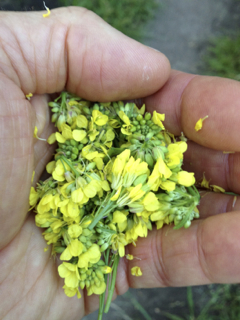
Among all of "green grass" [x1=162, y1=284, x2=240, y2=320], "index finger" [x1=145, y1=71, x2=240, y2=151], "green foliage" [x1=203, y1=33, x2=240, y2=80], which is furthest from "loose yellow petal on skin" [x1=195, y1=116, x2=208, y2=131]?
"green grass" [x1=162, y1=284, x2=240, y2=320]

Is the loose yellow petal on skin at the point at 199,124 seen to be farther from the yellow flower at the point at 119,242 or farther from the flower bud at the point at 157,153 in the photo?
the yellow flower at the point at 119,242

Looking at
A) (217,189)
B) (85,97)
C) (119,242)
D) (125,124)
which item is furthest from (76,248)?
(217,189)

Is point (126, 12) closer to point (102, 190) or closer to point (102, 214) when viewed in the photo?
point (102, 190)

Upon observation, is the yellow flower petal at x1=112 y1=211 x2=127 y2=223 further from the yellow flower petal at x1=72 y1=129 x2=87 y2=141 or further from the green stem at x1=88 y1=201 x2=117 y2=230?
the yellow flower petal at x1=72 y1=129 x2=87 y2=141

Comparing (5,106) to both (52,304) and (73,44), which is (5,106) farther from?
(52,304)

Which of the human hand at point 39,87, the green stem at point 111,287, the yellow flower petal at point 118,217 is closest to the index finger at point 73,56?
the human hand at point 39,87

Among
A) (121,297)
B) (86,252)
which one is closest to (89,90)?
(86,252)

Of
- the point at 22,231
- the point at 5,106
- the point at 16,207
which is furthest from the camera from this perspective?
the point at 22,231
